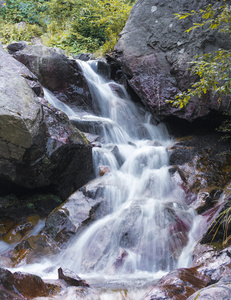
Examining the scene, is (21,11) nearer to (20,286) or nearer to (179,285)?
(20,286)

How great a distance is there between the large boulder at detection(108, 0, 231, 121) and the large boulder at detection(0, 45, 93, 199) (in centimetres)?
303

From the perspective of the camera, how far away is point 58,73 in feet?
26.9

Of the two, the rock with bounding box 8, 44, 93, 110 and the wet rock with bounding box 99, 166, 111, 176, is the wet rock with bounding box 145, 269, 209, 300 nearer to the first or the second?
the wet rock with bounding box 99, 166, 111, 176

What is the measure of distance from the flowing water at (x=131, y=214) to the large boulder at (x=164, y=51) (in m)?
1.21

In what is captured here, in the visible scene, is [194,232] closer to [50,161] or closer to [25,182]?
[50,161]

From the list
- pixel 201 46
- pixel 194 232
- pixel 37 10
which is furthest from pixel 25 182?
pixel 37 10

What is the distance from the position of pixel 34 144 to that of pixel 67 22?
11.6 meters

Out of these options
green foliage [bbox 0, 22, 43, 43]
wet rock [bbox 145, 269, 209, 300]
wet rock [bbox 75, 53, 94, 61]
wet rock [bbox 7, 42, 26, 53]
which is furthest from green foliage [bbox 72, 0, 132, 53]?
wet rock [bbox 145, 269, 209, 300]

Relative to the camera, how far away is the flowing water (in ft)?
13.1

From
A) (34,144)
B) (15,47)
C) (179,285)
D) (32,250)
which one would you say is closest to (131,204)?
(32,250)

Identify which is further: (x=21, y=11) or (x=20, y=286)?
(x=21, y=11)

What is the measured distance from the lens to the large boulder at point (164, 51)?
7.09 metres

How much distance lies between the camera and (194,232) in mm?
4516

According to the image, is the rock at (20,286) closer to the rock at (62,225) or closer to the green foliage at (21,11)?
the rock at (62,225)
